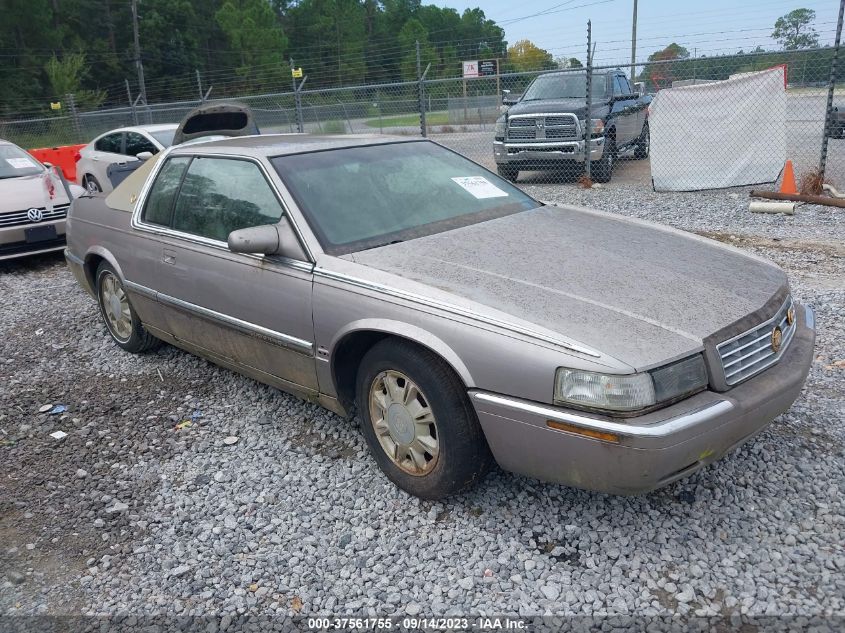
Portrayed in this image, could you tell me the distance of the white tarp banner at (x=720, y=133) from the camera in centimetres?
980

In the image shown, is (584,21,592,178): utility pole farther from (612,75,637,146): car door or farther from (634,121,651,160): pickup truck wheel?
(634,121,651,160): pickup truck wheel

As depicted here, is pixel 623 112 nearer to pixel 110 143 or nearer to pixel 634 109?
pixel 634 109

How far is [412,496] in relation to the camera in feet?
10.7

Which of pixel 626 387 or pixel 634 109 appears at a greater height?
pixel 634 109

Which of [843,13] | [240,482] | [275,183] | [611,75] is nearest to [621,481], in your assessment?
[240,482]

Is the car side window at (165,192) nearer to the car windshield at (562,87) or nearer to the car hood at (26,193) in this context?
the car hood at (26,193)

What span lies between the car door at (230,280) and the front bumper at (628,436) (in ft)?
3.90

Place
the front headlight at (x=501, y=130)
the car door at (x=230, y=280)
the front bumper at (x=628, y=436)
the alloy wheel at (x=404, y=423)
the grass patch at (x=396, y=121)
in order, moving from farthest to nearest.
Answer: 1. the grass patch at (x=396, y=121)
2. the front headlight at (x=501, y=130)
3. the car door at (x=230, y=280)
4. the alloy wheel at (x=404, y=423)
5. the front bumper at (x=628, y=436)

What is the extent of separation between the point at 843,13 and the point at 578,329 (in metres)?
8.38

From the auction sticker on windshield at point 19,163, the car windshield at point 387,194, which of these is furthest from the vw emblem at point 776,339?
the auction sticker on windshield at point 19,163

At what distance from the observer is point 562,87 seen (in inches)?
483

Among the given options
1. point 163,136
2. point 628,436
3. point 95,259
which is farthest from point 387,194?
point 163,136

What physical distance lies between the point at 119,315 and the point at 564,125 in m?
8.21

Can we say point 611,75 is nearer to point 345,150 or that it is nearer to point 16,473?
point 345,150
